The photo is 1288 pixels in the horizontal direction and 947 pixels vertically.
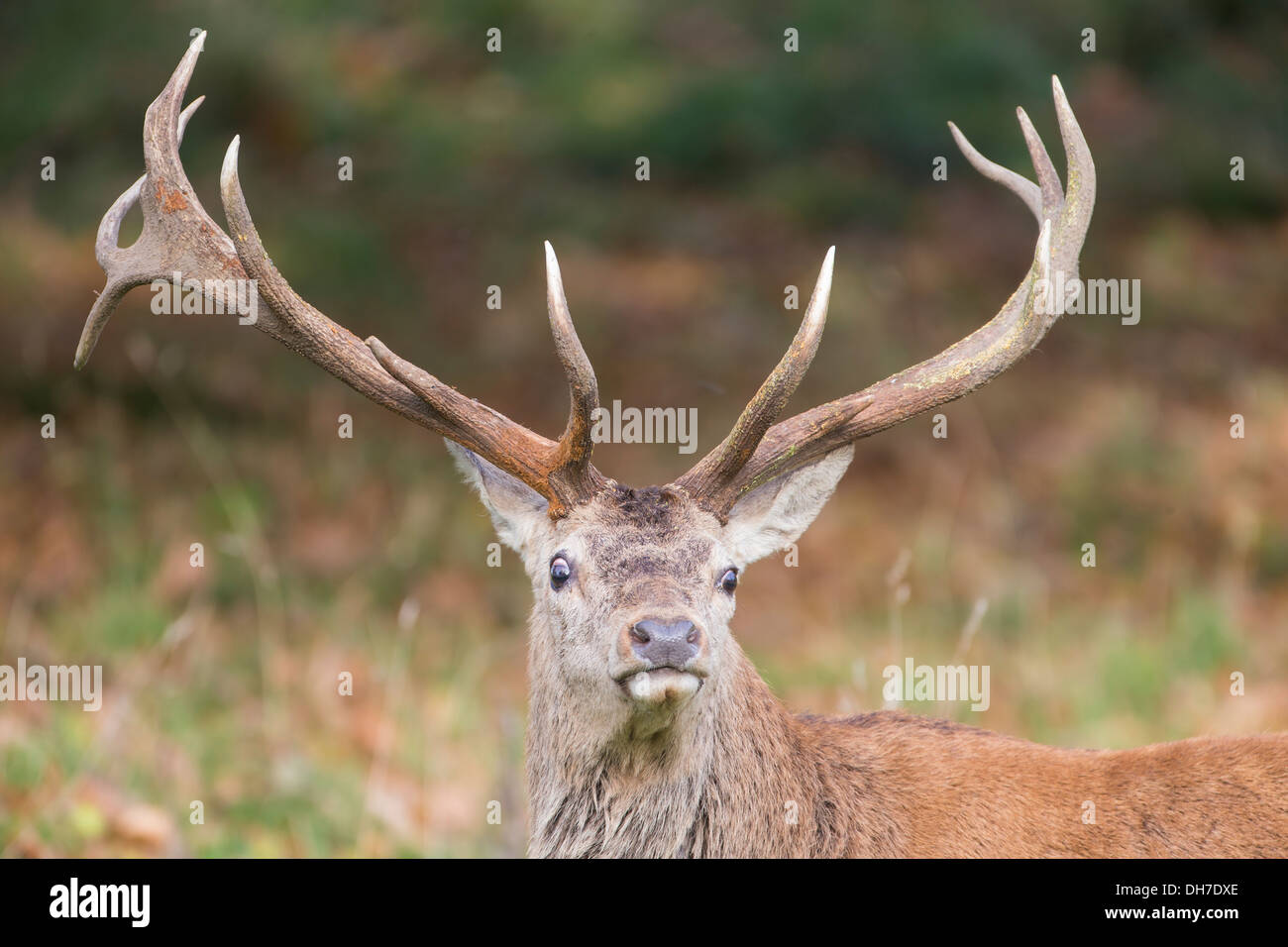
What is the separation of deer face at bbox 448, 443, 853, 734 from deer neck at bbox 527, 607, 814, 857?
5 cm

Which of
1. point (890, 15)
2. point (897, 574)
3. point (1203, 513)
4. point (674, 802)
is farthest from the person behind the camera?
point (890, 15)

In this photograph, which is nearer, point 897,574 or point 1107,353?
point 897,574

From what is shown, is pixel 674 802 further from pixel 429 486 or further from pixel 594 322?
pixel 594 322

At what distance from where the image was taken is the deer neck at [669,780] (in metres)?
4.13

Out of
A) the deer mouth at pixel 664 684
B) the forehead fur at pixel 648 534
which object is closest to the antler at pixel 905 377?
the forehead fur at pixel 648 534

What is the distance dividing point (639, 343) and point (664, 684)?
9.06m

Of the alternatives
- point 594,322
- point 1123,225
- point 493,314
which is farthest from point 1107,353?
point 493,314

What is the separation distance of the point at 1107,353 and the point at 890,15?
3593 mm

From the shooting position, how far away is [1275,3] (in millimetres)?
13438

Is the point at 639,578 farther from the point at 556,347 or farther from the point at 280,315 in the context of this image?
the point at 280,315

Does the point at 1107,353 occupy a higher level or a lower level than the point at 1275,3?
lower

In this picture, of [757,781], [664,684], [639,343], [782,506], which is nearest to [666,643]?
[664,684]

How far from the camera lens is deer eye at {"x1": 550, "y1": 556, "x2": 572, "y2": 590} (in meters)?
4.23

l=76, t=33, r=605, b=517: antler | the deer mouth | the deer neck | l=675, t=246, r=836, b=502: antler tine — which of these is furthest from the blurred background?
the deer mouth
